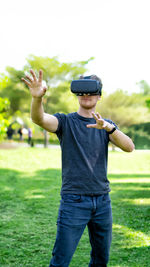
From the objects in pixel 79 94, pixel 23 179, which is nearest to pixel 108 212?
pixel 79 94

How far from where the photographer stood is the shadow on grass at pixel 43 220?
13.0 feet

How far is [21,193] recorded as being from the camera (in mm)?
7781

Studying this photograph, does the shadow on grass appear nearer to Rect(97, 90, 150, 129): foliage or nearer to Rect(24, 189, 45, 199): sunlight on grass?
Rect(24, 189, 45, 199): sunlight on grass

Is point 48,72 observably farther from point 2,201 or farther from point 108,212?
point 108,212

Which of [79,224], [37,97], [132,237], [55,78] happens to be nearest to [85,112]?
[37,97]

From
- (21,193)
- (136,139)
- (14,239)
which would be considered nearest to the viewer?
(14,239)

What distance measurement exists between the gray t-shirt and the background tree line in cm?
1894

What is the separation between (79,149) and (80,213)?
0.44 metres

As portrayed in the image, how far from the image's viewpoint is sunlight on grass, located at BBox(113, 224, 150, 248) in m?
4.35

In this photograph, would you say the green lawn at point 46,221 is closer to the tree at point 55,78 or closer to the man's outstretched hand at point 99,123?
the man's outstretched hand at point 99,123

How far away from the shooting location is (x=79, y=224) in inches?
91.9

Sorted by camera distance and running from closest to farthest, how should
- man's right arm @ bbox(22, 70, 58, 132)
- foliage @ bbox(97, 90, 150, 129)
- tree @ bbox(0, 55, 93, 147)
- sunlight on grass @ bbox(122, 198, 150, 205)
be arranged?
man's right arm @ bbox(22, 70, 58, 132) → sunlight on grass @ bbox(122, 198, 150, 205) → tree @ bbox(0, 55, 93, 147) → foliage @ bbox(97, 90, 150, 129)

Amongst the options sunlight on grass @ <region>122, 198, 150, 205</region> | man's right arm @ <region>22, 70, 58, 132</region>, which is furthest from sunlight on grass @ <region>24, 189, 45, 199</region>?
man's right arm @ <region>22, 70, 58, 132</region>

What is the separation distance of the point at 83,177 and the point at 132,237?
2.59 m
